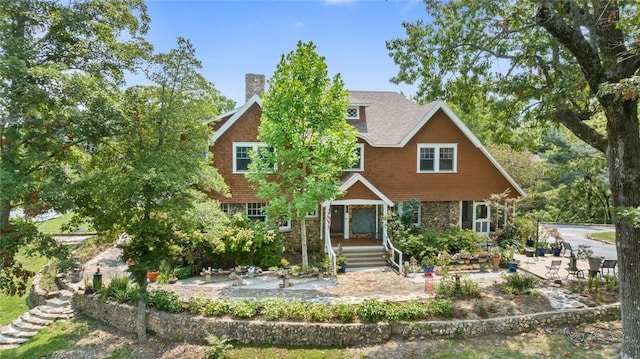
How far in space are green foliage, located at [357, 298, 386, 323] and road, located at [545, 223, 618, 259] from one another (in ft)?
45.1

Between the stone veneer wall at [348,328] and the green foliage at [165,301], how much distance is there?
263mm

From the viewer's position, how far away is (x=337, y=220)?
67.7 ft

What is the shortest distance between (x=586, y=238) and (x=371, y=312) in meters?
20.9

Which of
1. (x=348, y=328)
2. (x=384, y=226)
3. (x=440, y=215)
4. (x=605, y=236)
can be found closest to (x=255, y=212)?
(x=384, y=226)

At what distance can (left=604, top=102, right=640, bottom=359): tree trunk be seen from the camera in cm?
904

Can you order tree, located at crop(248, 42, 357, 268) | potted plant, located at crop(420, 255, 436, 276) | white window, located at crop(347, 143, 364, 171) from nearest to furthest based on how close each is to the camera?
tree, located at crop(248, 42, 357, 268) → potted plant, located at crop(420, 255, 436, 276) → white window, located at crop(347, 143, 364, 171)

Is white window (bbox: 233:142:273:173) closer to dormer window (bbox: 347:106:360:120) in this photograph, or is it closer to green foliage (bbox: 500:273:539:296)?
dormer window (bbox: 347:106:360:120)

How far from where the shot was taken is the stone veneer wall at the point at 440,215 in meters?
20.8

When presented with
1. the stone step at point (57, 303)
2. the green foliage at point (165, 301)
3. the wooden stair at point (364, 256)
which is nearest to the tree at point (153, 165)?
the green foliage at point (165, 301)

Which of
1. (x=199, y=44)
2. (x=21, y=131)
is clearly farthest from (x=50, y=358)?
(x=199, y=44)

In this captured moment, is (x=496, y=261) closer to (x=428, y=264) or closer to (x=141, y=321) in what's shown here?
(x=428, y=264)

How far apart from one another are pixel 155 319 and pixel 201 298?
1673mm

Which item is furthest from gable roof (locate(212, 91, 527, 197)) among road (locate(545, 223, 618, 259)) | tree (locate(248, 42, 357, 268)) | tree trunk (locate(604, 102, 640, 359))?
tree trunk (locate(604, 102, 640, 359))

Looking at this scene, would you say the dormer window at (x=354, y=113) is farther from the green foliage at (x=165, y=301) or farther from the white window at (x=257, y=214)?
the green foliage at (x=165, y=301)
